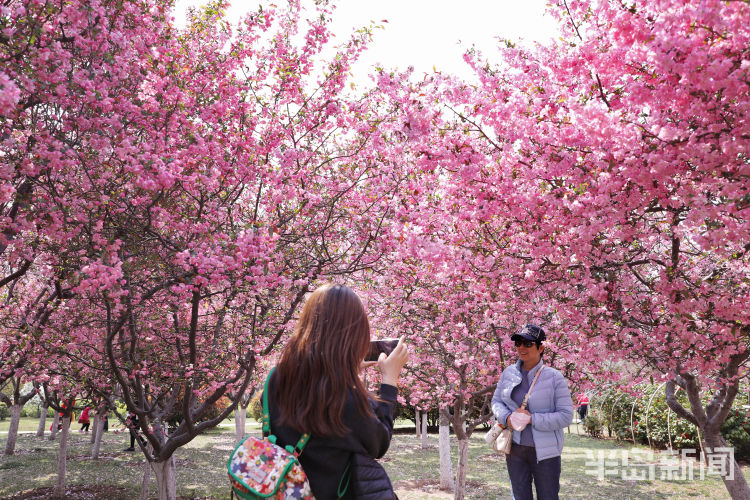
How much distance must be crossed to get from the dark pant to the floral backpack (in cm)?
275

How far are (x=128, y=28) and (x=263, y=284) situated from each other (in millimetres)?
2629

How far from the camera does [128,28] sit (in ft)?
15.8

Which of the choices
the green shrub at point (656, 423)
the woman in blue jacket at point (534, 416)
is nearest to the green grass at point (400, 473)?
the green shrub at point (656, 423)

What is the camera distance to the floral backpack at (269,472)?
1830 millimetres

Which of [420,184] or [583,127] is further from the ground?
[420,184]

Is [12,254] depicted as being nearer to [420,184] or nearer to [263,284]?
[263,284]

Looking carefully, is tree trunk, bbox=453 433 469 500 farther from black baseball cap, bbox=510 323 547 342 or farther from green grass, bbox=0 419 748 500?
black baseball cap, bbox=510 323 547 342

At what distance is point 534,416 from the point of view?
407cm

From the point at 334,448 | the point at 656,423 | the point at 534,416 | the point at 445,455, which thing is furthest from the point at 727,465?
the point at 656,423

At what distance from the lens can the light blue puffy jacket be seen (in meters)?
4.03

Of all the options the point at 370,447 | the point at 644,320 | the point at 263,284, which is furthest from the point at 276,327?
the point at 370,447

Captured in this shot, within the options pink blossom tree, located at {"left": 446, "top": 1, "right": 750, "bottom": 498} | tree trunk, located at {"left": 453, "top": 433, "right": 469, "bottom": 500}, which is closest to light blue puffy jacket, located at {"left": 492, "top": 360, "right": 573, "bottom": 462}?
pink blossom tree, located at {"left": 446, "top": 1, "right": 750, "bottom": 498}

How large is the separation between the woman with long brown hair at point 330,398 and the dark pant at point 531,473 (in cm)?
256

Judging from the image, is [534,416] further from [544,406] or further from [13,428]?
[13,428]
